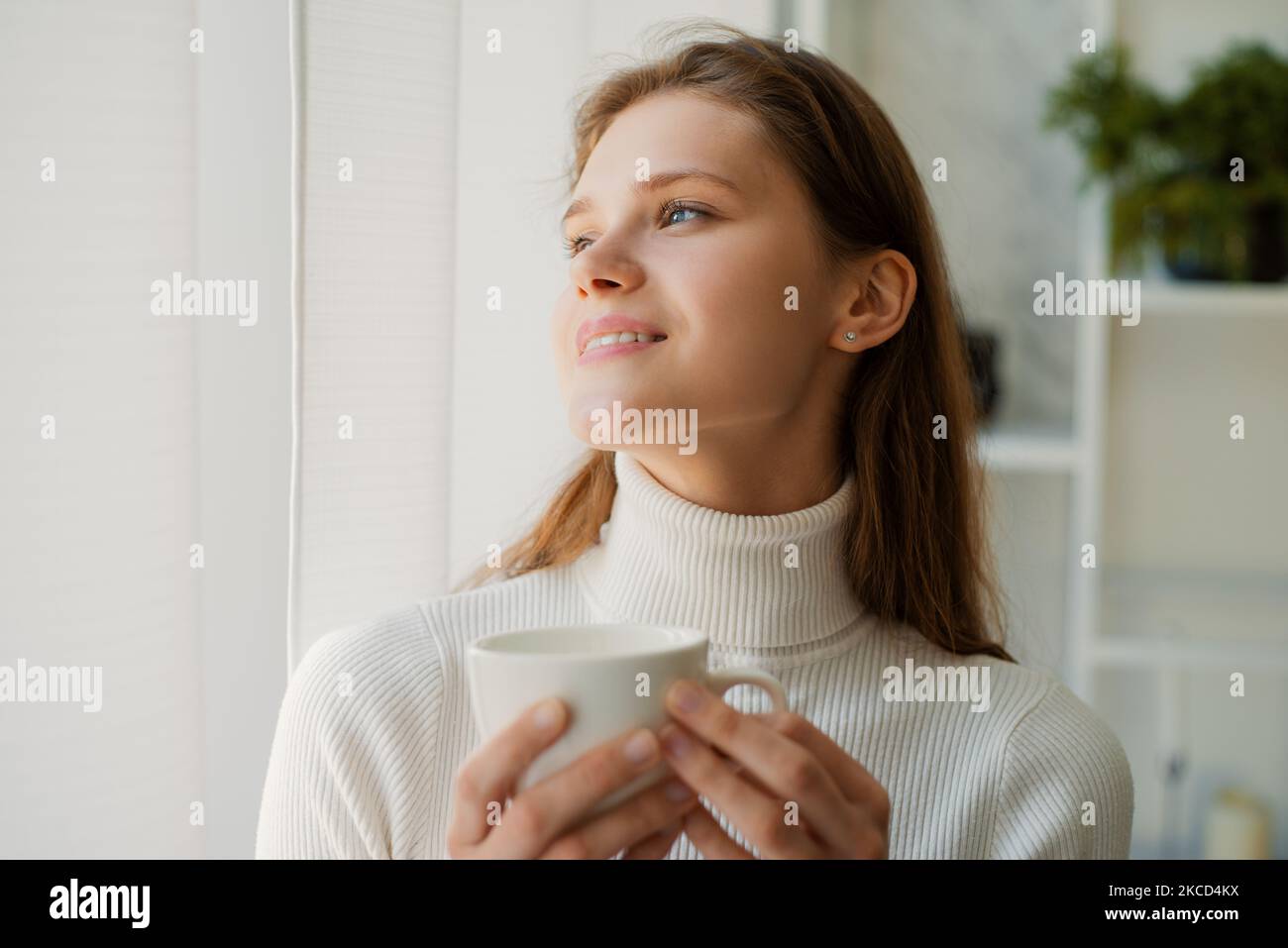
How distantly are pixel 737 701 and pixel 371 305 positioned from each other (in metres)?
0.37

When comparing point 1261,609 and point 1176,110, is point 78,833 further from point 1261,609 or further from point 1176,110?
point 1261,609

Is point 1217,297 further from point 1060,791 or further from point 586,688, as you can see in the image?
point 586,688

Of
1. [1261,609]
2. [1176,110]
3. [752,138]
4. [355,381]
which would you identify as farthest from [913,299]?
[1261,609]

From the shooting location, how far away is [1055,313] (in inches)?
70.0

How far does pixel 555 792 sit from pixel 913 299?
58 cm

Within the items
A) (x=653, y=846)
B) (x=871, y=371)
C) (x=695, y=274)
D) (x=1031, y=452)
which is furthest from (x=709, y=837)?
(x=1031, y=452)

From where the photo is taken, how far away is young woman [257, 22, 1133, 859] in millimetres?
726

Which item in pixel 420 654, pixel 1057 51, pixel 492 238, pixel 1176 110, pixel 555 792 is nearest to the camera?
pixel 555 792

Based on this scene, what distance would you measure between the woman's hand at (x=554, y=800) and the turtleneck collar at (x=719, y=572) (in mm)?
263

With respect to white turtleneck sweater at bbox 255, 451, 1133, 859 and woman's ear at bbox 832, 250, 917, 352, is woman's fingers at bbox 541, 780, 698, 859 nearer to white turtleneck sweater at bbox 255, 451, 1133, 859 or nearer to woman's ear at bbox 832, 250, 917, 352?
white turtleneck sweater at bbox 255, 451, 1133, 859

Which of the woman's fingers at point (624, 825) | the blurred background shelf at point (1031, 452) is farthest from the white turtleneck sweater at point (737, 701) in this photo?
the blurred background shelf at point (1031, 452)

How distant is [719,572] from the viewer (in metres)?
0.79

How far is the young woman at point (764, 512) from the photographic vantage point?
28.6 inches

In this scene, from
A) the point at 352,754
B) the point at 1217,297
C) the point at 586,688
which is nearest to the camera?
the point at 586,688
